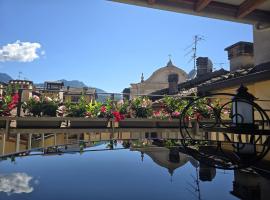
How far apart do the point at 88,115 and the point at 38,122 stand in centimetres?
136

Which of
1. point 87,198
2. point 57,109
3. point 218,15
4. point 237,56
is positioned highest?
point 237,56

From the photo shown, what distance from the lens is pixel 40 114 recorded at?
7000mm

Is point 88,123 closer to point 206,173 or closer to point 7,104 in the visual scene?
point 7,104

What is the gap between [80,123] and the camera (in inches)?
281

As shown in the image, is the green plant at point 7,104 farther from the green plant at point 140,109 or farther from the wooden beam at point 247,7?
the wooden beam at point 247,7

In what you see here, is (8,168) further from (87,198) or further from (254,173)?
(254,173)

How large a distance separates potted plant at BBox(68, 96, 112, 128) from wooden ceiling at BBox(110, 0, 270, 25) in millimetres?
3660

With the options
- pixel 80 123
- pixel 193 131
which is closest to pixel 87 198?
pixel 80 123

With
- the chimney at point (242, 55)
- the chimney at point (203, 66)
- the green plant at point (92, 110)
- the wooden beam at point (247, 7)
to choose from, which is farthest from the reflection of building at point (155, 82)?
the wooden beam at point (247, 7)

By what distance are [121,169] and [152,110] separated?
637 cm

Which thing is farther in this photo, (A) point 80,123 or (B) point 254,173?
(A) point 80,123

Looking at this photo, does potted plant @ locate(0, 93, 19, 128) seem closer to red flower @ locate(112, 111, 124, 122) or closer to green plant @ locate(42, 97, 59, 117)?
green plant @ locate(42, 97, 59, 117)

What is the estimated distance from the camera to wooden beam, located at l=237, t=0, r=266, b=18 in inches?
171

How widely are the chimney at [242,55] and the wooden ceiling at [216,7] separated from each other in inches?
308
